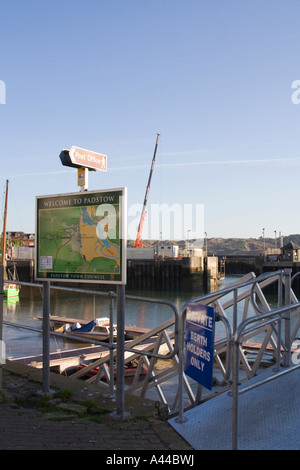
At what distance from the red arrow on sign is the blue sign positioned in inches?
74.2

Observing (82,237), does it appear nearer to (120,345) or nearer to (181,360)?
(120,345)

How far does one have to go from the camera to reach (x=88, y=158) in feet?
16.8

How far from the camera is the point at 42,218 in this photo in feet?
17.7

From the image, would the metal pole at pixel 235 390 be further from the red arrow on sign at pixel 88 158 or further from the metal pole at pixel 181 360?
the red arrow on sign at pixel 88 158

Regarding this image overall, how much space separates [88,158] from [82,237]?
87 centimetres

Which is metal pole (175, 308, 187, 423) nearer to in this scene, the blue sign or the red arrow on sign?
the blue sign

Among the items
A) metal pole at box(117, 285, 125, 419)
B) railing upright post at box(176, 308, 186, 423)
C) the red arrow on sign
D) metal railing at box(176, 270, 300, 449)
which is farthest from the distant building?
metal pole at box(117, 285, 125, 419)

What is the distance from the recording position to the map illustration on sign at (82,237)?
4617mm

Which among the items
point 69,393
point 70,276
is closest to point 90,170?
point 70,276

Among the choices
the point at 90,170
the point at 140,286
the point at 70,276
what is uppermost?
the point at 90,170

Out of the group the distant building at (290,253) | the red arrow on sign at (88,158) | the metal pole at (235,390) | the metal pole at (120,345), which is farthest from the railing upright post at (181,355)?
the distant building at (290,253)

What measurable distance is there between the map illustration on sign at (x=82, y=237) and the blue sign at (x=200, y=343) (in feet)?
2.48
